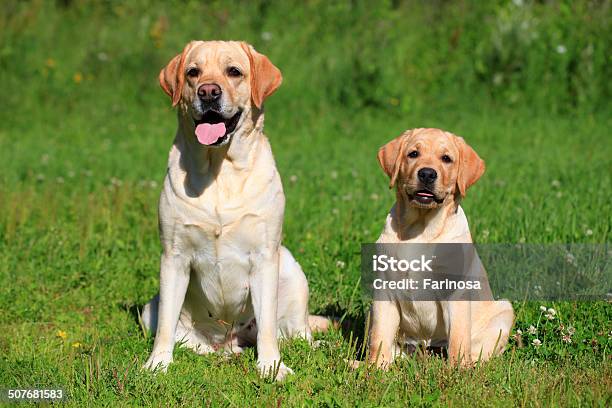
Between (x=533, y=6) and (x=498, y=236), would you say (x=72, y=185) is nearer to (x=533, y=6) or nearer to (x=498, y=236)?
(x=498, y=236)

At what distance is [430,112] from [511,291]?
6.36 meters

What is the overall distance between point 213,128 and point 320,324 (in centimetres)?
149

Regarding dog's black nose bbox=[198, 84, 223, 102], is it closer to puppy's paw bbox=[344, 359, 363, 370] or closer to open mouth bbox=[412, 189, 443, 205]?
open mouth bbox=[412, 189, 443, 205]

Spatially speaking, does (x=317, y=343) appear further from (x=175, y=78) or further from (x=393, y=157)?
(x=175, y=78)

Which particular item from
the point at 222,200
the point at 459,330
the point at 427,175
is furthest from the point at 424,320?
the point at 222,200

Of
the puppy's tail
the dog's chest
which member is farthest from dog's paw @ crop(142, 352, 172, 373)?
the dog's chest

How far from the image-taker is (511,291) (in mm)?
5680

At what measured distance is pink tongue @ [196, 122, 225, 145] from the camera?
4.62 metres

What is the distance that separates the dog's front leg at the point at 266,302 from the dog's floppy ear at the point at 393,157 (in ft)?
2.61

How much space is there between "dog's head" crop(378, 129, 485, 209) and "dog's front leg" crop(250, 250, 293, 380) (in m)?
0.85

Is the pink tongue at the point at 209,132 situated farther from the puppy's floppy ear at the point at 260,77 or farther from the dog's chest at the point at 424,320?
the dog's chest at the point at 424,320

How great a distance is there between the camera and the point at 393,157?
4773 millimetres

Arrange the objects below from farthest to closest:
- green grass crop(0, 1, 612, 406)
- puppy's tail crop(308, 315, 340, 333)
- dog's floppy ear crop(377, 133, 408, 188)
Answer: puppy's tail crop(308, 315, 340, 333), dog's floppy ear crop(377, 133, 408, 188), green grass crop(0, 1, 612, 406)

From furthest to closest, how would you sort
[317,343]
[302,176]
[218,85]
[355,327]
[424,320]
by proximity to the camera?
[302,176], [355,327], [317,343], [424,320], [218,85]
